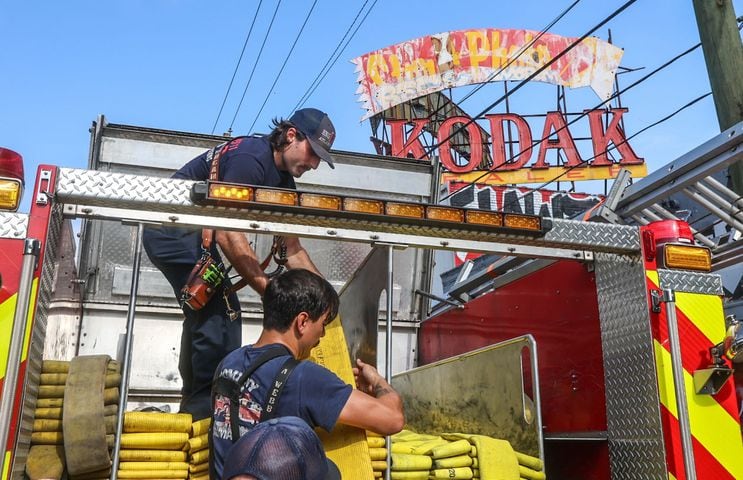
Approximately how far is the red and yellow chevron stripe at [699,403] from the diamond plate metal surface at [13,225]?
2.43 metres

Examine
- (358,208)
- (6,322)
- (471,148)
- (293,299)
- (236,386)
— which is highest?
(471,148)

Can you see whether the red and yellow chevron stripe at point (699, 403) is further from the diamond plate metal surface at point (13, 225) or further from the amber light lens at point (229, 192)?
the diamond plate metal surface at point (13, 225)

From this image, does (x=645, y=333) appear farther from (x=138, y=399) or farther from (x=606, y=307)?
(x=138, y=399)

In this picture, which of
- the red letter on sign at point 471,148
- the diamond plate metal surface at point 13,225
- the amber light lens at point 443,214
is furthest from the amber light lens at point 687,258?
the red letter on sign at point 471,148

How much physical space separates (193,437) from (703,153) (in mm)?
3231

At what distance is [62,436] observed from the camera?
2.43 meters

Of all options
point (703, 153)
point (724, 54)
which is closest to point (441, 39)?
point (724, 54)

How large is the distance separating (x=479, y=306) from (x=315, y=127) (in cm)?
152

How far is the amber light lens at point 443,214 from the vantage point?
2736 millimetres

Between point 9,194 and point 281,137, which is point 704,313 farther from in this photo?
point 9,194

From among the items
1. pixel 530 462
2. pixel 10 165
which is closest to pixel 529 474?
pixel 530 462

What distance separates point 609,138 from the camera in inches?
1057

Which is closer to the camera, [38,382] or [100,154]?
[38,382]

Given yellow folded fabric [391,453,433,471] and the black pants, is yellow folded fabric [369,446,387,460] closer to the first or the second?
yellow folded fabric [391,453,433,471]
